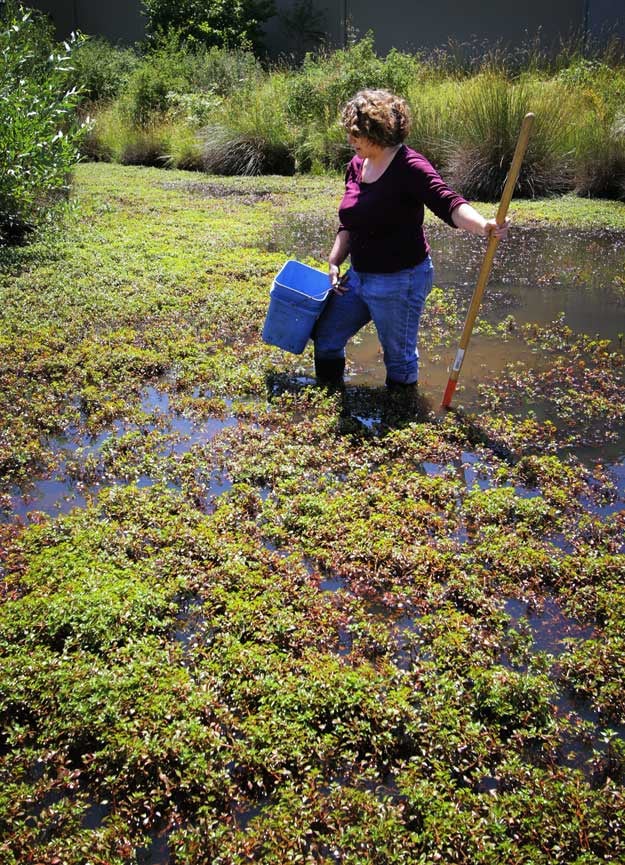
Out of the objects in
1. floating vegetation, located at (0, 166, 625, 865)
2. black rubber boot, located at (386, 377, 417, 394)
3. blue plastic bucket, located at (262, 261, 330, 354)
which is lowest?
floating vegetation, located at (0, 166, 625, 865)

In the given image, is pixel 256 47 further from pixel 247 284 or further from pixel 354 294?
pixel 354 294

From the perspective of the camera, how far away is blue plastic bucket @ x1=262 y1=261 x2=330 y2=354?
489 cm

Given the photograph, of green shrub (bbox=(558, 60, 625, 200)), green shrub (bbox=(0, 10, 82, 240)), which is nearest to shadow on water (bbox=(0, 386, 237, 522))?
green shrub (bbox=(0, 10, 82, 240))

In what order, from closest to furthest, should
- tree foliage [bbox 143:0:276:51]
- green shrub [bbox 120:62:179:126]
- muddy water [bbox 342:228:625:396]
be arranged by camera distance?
muddy water [bbox 342:228:625:396]
green shrub [bbox 120:62:179:126]
tree foliage [bbox 143:0:276:51]

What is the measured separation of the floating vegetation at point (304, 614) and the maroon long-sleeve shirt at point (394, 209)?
1.00 metres

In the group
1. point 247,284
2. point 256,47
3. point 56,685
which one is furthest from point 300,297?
point 256,47

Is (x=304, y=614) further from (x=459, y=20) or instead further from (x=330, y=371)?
(x=459, y=20)

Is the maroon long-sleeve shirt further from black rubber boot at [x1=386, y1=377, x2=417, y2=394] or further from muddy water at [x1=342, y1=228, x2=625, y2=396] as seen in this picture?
muddy water at [x1=342, y1=228, x2=625, y2=396]

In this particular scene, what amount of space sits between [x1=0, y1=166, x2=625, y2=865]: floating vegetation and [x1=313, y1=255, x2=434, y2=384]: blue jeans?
1.02ft

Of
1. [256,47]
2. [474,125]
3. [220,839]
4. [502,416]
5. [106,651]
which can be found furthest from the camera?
[256,47]

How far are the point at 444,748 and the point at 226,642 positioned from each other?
35.9 inches

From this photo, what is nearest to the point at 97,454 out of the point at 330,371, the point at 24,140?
the point at 330,371

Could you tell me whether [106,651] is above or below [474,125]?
below

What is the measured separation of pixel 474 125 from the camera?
11500 millimetres
